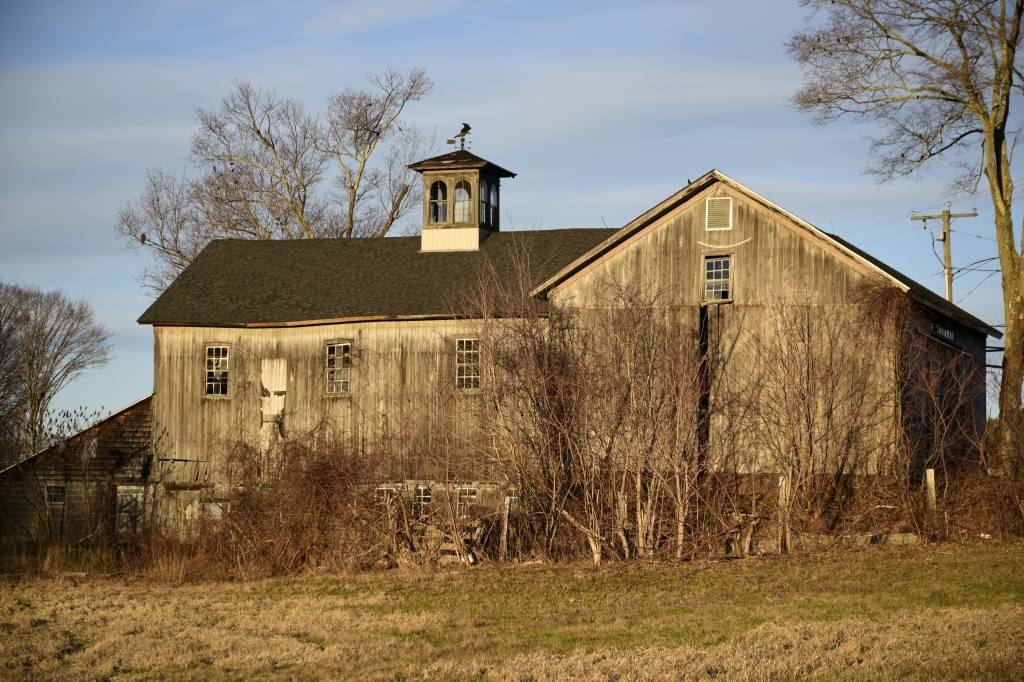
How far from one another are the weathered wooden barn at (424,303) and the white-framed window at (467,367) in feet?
0.18

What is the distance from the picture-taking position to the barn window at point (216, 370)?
28.4m

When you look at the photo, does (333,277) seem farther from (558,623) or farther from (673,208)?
(558,623)

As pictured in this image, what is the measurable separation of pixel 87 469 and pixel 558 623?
53.3 feet

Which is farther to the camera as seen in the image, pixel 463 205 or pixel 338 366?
pixel 463 205

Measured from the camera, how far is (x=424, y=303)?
27.3 m

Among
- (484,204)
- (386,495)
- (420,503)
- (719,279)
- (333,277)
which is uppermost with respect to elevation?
(484,204)

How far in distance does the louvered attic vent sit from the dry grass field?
742 cm

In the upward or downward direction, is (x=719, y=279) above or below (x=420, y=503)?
above

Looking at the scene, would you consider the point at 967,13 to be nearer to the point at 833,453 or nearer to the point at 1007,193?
the point at 1007,193

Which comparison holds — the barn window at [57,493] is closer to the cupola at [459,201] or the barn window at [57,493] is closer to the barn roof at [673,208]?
the cupola at [459,201]

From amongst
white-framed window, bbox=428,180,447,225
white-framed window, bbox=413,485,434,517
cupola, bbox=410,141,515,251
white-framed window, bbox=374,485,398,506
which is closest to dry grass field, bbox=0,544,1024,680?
white-framed window, bbox=413,485,434,517

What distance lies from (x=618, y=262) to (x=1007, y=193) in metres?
10.5

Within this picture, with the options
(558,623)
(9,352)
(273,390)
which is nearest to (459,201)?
(273,390)

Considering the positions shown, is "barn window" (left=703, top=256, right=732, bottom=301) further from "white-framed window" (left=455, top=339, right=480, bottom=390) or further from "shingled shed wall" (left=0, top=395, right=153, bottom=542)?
"shingled shed wall" (left=0, top=395, right=153, bottom=542)
